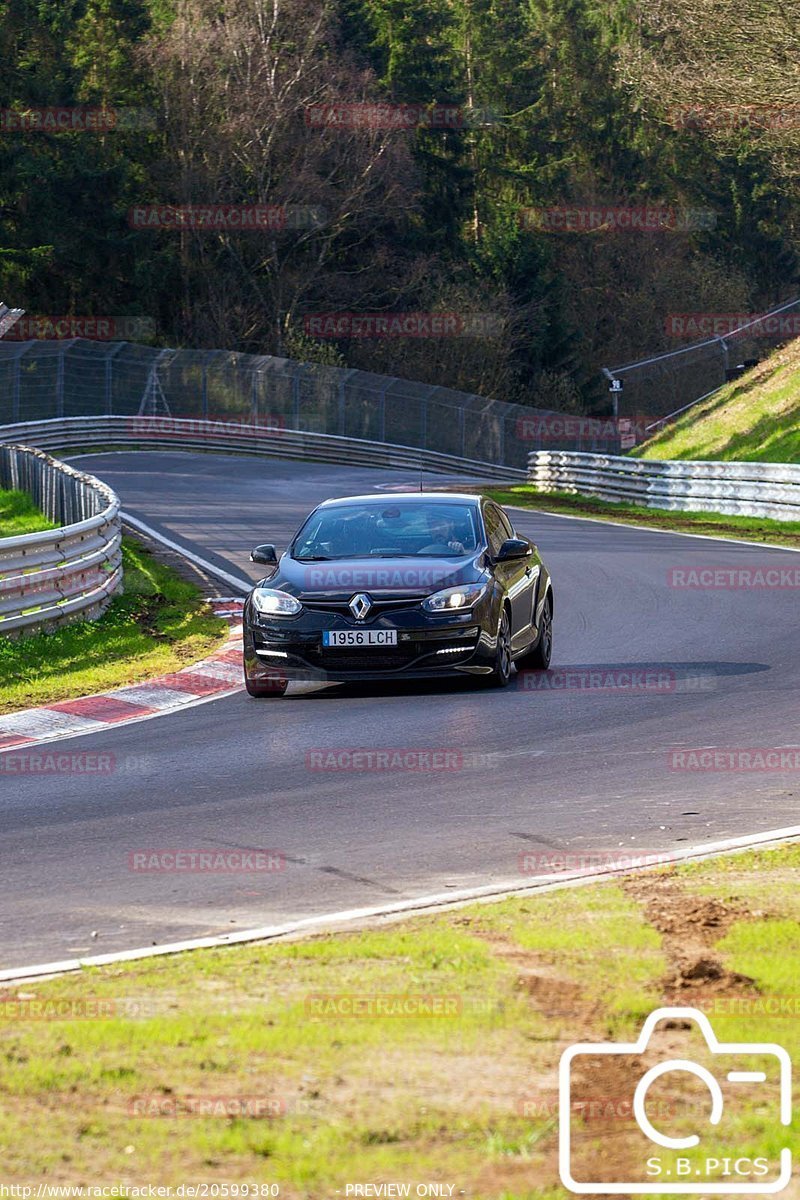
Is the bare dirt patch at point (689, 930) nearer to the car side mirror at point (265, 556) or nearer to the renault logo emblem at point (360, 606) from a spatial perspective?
the renault logo emblem at point (360, 606)

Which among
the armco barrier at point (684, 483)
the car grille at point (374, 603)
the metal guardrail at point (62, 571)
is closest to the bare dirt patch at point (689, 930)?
the car grille at point (374, 603)

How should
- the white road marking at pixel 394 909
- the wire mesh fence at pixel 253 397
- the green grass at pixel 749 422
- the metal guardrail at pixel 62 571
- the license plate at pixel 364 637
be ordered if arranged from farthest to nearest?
the wire mesh fence at pixel 253 397
the green grass at pixel 749 422
the metal guardrail at pixel 62 571
the license plate at pixel 364 637
the white road marking at pixel 394 909

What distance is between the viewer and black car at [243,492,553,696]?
12836 millimetres

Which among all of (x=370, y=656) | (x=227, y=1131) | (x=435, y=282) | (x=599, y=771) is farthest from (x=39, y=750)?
(x=435, y=282)

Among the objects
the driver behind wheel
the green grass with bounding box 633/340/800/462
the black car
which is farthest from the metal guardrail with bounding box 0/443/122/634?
the green grass with bounding box 633/340/800/462

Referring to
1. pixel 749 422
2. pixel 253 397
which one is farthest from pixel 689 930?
pixel 253 397

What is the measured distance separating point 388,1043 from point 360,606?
25.6 feet

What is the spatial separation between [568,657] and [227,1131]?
1098cm

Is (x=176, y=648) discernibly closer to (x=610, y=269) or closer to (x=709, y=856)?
(x=709, y=856)

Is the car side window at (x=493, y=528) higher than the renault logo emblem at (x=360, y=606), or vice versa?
the car side window at (x=493, y=528)

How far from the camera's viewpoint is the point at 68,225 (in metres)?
69.2

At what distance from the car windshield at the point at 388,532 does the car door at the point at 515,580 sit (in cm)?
22

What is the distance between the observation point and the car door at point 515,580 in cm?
1370

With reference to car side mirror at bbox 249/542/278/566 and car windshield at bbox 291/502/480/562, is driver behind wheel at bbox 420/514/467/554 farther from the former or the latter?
car side mirror at bbox 249/542/278/566
